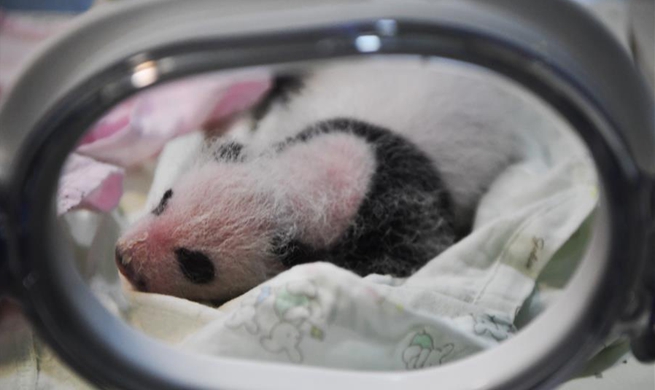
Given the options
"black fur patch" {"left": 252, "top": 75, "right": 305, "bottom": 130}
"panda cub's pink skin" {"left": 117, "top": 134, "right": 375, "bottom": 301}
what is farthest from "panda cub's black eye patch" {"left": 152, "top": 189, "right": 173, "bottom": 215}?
"black fur patch" {"left": 252, "top": 75, "right": 305, "bottom": 130}

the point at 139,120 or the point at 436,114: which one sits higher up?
the point at 436,114

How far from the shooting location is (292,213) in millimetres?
510

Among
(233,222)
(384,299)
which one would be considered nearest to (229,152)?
(233,222)

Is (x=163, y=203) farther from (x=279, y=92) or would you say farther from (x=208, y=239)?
(x=279, y=92)

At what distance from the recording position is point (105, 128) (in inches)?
27.9

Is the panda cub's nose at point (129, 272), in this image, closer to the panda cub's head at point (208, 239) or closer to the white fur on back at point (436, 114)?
the panda cub's head at point (208, 239)

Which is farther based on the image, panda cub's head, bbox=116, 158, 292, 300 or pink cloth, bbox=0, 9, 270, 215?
pink cloth, bbox=0, 9, 270, 215

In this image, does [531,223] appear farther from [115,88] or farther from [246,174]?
[115,88]

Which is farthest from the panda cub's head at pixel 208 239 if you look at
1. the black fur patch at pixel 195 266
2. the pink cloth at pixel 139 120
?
the pink cloth at pixel 139 120

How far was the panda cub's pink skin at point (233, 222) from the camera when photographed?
1.64ft

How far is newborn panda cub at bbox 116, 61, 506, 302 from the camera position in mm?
501

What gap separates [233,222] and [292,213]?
4cm

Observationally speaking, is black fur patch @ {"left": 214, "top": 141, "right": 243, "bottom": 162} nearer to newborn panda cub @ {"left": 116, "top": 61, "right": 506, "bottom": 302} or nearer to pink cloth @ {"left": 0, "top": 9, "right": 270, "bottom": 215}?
newborn panda cub @ {"left": 116, "top": 61, "right": 506, "bottom": 302}

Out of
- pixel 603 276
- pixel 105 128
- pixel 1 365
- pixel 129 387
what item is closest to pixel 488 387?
pixel 603 276
